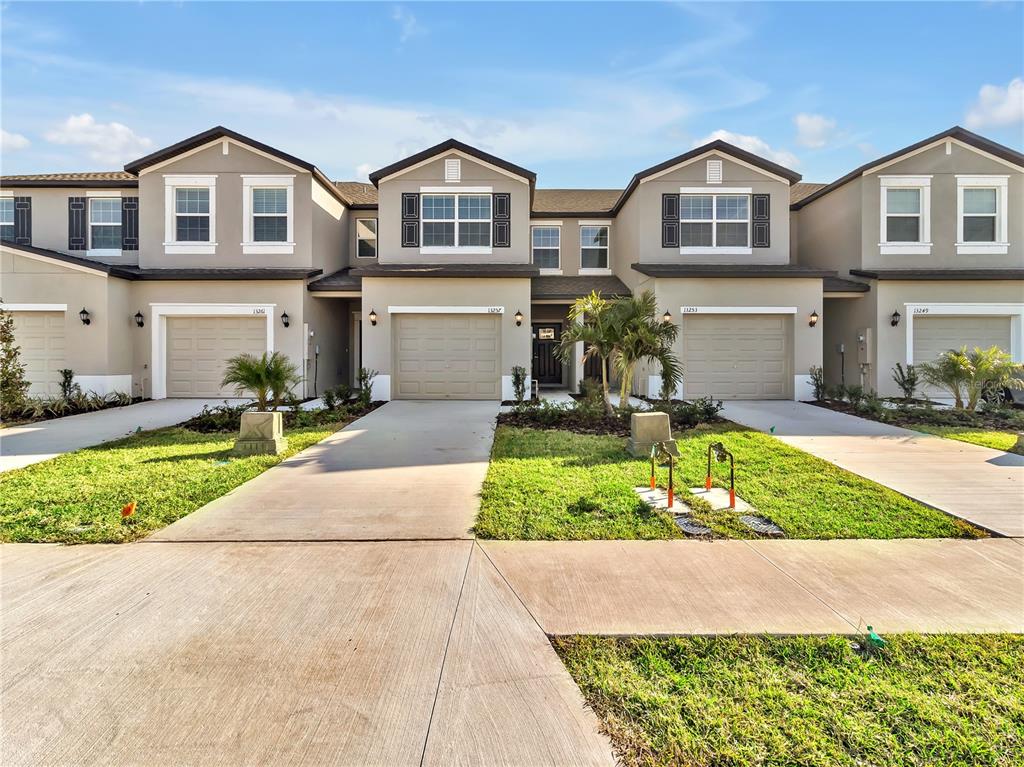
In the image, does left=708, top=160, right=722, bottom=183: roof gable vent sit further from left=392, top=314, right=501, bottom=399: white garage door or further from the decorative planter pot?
the decorative planter pot

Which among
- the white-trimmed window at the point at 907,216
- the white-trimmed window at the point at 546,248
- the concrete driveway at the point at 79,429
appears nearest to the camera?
the concrete driveway at the point at 79,429

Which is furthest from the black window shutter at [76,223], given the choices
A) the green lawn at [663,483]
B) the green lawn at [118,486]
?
the green lawn at [663,483]

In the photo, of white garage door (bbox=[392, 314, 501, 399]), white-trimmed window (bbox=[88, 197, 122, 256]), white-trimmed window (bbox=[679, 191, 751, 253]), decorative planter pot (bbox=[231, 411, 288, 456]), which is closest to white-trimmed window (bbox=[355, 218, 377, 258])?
white garage door (bbox=[392, 314, 501, 399])

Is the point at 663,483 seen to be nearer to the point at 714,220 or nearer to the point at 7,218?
the point at 714,220

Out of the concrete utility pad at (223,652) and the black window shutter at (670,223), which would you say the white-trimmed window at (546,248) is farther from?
the concrete utility pad at (223,652)

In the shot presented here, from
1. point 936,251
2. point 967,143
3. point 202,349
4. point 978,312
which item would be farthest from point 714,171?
point 202,349

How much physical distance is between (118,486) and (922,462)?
10.2 m

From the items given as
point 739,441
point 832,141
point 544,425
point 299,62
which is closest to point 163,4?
point 299,62

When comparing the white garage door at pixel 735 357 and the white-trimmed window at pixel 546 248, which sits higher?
the white-trimmed window at pixel 546 248

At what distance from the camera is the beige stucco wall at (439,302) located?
47.8 ft

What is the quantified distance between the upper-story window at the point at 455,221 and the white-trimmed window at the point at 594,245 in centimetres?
481

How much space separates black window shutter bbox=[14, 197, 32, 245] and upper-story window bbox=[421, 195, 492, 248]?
12.0m

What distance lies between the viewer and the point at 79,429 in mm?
10328

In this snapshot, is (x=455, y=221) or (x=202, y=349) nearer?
(x=202, y=349)
